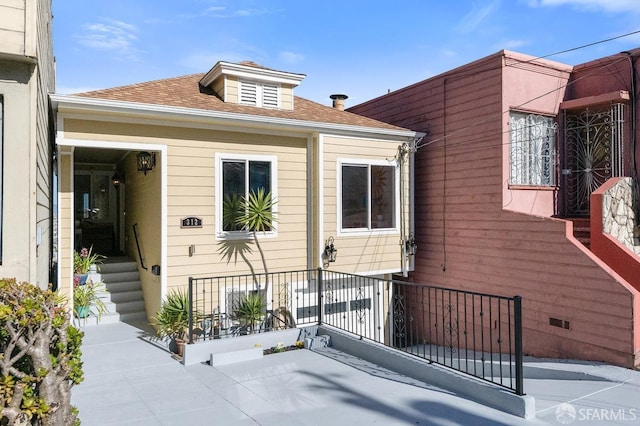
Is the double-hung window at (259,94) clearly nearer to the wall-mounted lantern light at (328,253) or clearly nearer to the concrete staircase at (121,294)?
the wall-mounted lantern light at (328,253)

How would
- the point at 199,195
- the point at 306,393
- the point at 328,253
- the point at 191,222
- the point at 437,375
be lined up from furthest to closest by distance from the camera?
1. the point at 328,253
2. the point at 199,195
3. the point at 191,222
4. the point at 437,375
5. the point at 306,393

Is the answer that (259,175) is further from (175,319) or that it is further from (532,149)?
(532,149)

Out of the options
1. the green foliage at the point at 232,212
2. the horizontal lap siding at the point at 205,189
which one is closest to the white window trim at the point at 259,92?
the horizontal lap siding at the point at 205,189

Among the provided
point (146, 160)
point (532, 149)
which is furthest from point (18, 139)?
point (532, 149)

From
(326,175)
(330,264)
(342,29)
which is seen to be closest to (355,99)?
(342,29)

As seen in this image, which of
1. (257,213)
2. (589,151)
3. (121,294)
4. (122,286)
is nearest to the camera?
(257,213)

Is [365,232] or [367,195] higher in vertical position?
[367,195]

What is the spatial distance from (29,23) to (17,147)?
1019mm

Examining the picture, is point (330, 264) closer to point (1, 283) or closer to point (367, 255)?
point (367, 255)

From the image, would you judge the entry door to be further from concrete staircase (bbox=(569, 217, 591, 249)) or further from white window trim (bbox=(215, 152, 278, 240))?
concrete staircase (bbox=(569, 217, 591, 249))

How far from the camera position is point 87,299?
7.05 metres

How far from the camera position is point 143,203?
845cm

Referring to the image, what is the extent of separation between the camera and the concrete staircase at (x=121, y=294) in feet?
24.9

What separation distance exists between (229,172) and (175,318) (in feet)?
8.89
